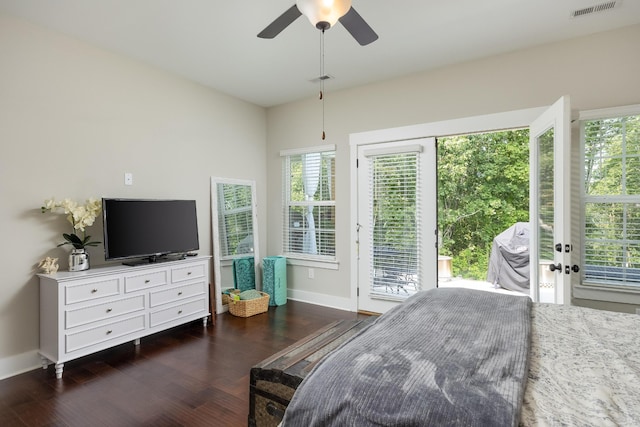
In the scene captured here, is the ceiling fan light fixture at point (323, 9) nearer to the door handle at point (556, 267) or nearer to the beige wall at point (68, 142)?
the door handle at point (556, 267)

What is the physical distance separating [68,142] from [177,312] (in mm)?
1788

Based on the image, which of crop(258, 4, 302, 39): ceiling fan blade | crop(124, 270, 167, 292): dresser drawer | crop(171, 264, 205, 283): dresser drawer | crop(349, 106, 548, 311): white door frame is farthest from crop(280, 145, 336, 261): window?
crop(258, 4, 302, 39): ceiling fan blade

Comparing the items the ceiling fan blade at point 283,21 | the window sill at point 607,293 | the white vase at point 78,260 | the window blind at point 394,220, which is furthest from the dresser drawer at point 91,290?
the window sill at point 607,293

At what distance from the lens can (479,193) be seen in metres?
7.54

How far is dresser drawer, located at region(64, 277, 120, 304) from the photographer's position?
101 inches

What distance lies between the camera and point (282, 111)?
4770mm

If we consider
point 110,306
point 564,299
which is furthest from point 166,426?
point 564,299

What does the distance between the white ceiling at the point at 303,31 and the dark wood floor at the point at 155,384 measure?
105 inches

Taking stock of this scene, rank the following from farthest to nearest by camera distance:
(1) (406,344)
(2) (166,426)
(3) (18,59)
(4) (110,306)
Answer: (4) (110,306)
(3) (18,59)
(2) (166,426)
(1) (406,344)

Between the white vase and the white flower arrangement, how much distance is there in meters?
0.05

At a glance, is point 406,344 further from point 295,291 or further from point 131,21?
point 295,291

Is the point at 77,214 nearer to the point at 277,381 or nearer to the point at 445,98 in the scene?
the point at 277,381

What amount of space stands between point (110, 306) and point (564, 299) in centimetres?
340

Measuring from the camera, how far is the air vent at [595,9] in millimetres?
2425
